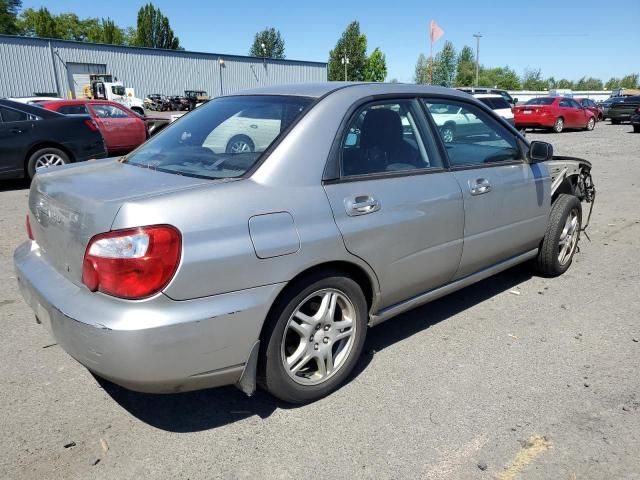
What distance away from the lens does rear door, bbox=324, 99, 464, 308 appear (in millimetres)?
2783

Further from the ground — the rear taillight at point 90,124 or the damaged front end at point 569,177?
the rear taillight at point 90,124

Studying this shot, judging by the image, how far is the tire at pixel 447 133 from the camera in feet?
11.4

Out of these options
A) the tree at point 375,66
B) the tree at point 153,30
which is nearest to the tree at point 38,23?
the tree at point 153,30

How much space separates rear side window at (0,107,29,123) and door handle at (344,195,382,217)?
791cm

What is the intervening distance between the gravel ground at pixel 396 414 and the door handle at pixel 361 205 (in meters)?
1.01

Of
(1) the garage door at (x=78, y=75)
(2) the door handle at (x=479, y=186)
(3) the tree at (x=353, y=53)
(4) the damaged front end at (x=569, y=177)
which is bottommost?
(4) the damaged front end at (x=569, y=177)

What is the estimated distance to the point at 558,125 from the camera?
890 inches

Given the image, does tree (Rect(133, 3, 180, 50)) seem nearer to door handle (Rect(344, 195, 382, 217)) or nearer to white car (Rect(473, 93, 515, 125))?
white car (Rect(473, 93, 515, 125))

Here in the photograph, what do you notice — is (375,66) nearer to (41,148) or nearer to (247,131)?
(41,148)

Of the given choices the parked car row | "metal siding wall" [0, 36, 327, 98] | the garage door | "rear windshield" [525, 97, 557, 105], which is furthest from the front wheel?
the garage door

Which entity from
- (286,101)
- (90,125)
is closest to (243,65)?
(90,125)

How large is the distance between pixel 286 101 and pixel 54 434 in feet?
7.03

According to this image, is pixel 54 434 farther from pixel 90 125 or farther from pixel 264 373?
pixel 90 125

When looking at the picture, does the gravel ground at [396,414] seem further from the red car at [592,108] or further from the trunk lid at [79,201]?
the red car at [592,108]
